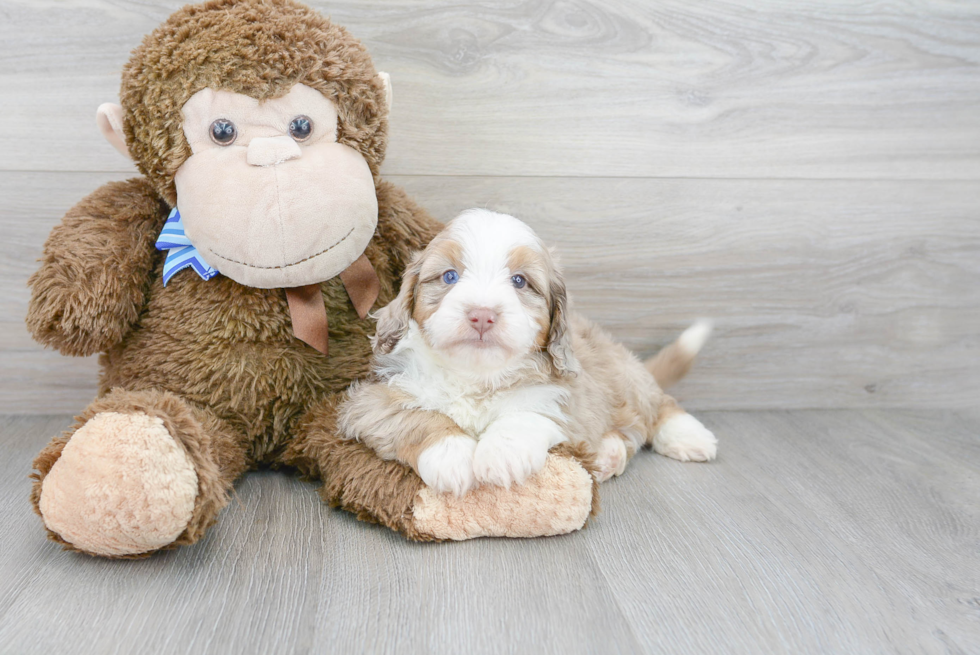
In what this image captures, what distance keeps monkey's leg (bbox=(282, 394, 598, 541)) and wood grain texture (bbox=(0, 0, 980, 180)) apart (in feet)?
2.90

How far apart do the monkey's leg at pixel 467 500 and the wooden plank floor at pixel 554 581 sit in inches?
1.4

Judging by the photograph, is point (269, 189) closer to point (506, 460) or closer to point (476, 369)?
point (476, 369)

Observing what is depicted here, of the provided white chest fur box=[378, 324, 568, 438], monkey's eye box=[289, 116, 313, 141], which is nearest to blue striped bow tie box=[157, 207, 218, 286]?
monkey's eye box=[289, 116, 313, 141]

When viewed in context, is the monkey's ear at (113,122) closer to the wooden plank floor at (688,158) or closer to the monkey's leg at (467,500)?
the wooden plank floor at (688,158)

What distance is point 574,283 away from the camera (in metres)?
2.11

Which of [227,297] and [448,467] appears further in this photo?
[227,297]

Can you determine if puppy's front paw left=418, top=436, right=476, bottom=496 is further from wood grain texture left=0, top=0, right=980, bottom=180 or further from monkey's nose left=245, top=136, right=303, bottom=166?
wood grain texture left=0, top=0, right=980, bottom=180

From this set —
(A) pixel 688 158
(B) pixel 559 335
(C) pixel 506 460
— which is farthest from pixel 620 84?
(C) pixel 506 460

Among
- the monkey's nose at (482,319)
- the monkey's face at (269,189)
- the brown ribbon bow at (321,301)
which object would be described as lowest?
the brown ribbon bow at (321,301)

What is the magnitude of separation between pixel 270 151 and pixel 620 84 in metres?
1.02

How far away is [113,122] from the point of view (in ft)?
4.89

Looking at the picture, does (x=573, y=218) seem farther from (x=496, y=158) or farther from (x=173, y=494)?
(x=173, y=494)

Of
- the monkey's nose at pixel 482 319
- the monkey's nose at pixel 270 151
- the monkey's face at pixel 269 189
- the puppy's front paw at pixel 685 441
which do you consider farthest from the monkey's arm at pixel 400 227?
the puppy's front paw at pixel 685 441

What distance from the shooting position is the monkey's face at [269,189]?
1.39 metres
